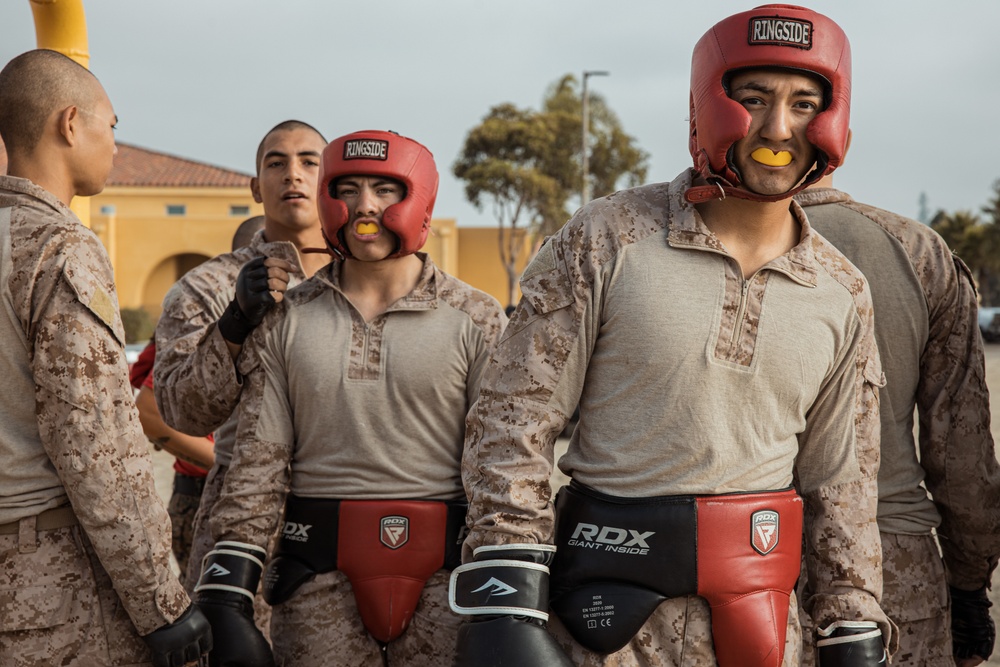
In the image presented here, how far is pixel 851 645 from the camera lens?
255 centimetres

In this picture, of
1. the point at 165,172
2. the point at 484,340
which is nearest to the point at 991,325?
the point at 165,172

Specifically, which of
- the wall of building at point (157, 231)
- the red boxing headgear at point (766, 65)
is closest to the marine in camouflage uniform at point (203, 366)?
the red boxing headgear at point (766, 65)

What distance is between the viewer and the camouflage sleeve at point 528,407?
96.7 inches

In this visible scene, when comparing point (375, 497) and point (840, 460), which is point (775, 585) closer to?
point (840, 460)

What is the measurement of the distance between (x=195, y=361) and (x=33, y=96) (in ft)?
3.39

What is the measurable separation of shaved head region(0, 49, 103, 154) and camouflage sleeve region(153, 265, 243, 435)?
0.86 m

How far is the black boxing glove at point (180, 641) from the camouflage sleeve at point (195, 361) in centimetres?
84

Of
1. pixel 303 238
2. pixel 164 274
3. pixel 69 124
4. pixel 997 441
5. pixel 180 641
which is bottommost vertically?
pixel 997 441

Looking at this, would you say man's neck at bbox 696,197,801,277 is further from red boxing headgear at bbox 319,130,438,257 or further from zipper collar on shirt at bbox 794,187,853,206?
red boxing headgear at bbox 319,130,438,257

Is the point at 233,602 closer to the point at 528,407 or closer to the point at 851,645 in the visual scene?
the point at 528,407

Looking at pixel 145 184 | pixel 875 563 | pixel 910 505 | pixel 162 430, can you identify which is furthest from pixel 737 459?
pixel 145 184

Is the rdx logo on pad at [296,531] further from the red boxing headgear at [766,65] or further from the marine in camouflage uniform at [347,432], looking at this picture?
the red boxing headgear at [766,65]

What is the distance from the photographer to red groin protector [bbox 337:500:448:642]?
3.33 metres

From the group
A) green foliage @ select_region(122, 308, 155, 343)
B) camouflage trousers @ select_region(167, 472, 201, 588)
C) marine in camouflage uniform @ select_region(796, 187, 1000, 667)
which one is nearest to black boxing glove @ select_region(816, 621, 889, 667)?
marine in camouflage uniform @ select_region(796, 187, 1000, 667)
